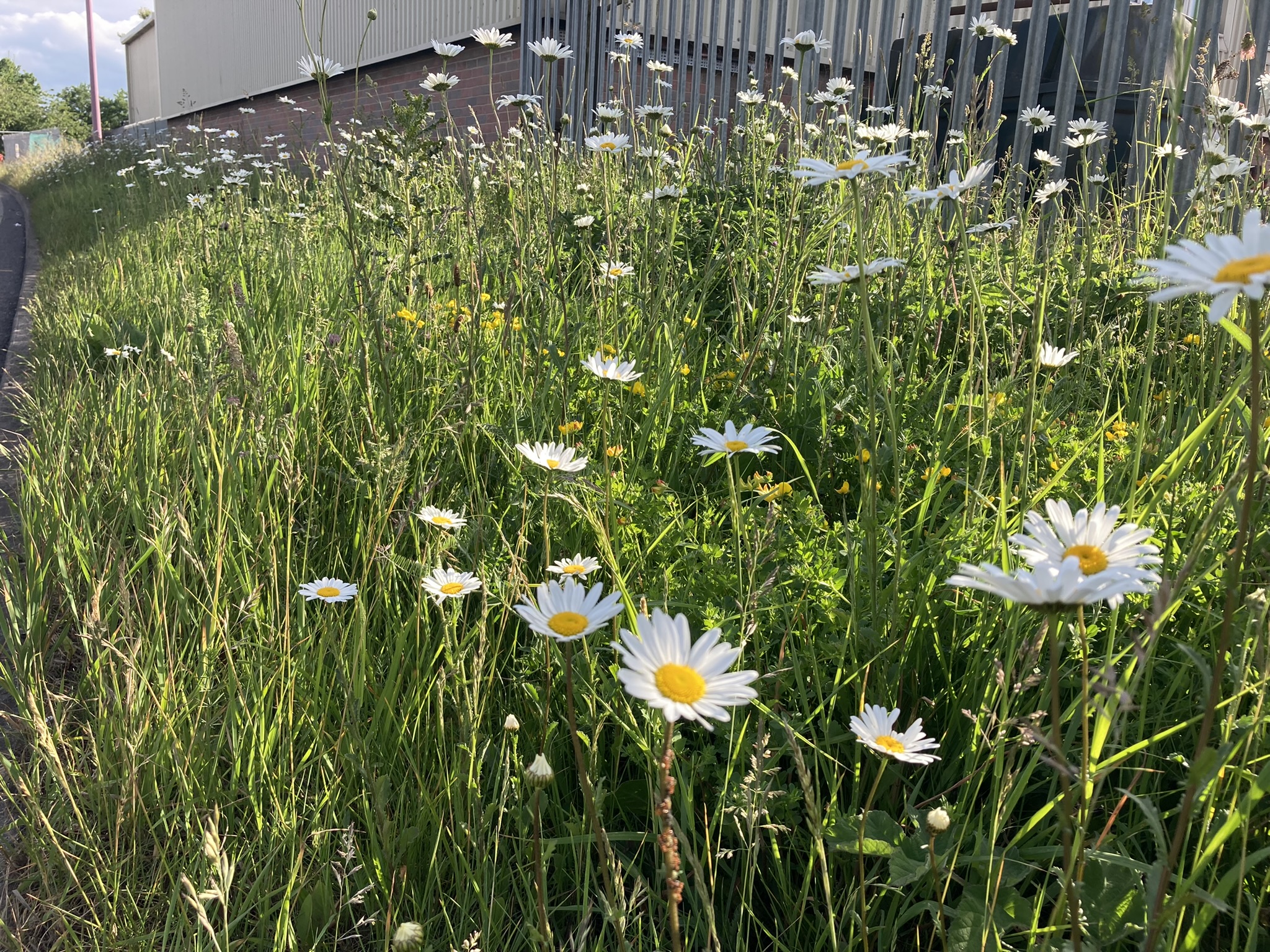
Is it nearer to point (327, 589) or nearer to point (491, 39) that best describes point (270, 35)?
point (491, 39)

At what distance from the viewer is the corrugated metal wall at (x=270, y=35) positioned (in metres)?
10.1

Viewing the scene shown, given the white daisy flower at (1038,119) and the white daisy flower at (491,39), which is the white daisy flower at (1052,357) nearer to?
the white daisy flower at (491,39)

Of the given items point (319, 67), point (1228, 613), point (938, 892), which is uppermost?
point (319, 67)

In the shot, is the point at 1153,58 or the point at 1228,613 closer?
the point at 1228,613

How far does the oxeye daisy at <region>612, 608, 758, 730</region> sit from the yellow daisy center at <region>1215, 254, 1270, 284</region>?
395mm

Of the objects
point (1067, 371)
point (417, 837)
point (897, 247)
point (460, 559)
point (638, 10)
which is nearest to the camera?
point (417, 837)

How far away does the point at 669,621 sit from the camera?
684mm

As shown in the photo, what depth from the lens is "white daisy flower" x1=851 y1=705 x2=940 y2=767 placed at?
86cm

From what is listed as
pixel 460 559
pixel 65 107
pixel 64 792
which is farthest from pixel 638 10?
pixel 65 107

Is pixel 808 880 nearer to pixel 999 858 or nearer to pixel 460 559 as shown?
pixel 999 858

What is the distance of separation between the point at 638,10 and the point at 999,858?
26.6ft

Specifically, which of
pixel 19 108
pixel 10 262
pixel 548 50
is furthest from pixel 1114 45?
pixel 19 108

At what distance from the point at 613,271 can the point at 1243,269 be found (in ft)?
5.81

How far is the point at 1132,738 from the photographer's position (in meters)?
1.18
